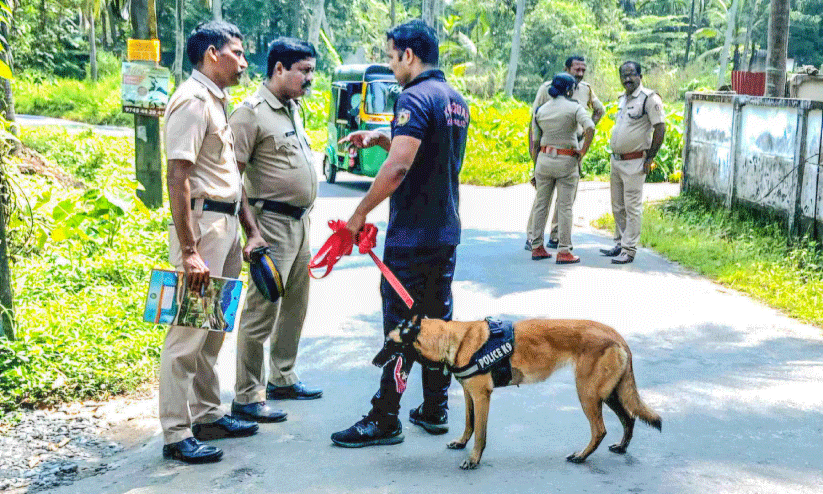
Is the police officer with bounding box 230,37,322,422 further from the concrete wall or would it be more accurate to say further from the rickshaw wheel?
the rickshaw wheel

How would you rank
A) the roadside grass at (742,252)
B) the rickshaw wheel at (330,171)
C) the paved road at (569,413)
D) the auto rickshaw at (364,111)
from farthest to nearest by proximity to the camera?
the rickshaw wheel at (330,171), the auto rickshaw at (364,111), the roadside grass at (742,252), the paved road at (569,413)

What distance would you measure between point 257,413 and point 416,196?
5.11 ft

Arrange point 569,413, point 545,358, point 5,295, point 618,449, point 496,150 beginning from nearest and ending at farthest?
point 545,358 → point 618,449 → point 569,413 → point 5,295 → point 496,150

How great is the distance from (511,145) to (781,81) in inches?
391

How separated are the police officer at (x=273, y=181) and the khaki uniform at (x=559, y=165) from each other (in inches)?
202

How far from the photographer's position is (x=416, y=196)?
15.8 ft

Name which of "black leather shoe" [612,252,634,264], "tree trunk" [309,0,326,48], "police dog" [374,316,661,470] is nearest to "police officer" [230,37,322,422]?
"police dog" [374,316,661,470]

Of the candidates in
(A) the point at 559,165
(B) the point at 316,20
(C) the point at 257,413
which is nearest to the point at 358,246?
(C) the point at 257,413

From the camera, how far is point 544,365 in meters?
4.66

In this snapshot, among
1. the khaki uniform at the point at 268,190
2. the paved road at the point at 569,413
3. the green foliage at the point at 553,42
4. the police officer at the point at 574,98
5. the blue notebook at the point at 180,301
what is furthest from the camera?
the green foliage at the point at 553,42

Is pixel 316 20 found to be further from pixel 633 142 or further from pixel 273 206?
pixel 273 206

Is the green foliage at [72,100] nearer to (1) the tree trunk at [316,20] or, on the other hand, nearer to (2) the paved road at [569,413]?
(1) the tree trunk at [316,20]

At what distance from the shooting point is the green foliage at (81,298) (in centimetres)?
595

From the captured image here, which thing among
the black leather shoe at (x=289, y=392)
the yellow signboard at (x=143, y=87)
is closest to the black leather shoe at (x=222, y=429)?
the black leather shoe at (x=289, y=392)
